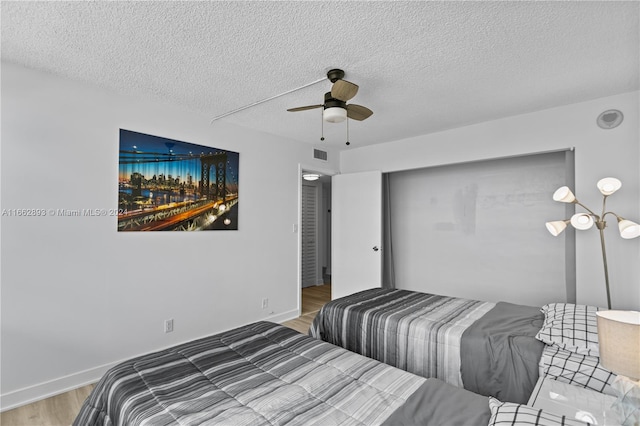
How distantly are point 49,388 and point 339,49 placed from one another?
3.32 m

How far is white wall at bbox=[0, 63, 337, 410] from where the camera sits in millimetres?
2348

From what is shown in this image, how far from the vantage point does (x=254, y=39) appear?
204 cm

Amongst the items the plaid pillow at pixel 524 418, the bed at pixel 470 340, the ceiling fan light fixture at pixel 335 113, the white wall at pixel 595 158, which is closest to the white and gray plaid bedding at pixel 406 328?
the bed at pixel 470 340

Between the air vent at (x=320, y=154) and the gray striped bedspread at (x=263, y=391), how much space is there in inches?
132

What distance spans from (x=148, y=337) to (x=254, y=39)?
2780 millimetres

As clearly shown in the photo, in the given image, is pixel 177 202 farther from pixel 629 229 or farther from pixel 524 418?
pixel 629 229

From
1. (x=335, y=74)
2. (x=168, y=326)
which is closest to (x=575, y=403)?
(x=335, y=74)

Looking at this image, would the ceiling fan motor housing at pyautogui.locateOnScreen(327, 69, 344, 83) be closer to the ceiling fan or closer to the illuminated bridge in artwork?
the ceiling fan

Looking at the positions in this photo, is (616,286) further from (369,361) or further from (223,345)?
(223,345)

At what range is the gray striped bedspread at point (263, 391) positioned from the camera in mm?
1231

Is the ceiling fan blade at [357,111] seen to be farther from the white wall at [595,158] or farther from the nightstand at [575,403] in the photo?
the nightstand at [575,403]

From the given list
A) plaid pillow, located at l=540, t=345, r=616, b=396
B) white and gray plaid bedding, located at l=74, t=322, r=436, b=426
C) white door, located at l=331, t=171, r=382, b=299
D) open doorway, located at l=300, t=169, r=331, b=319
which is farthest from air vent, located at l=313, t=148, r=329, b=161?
plaid pillow, located at l=540, t=345, r=616, b=396

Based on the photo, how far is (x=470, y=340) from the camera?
2.10 m

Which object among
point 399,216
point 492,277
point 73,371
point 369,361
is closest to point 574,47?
point 369,361
